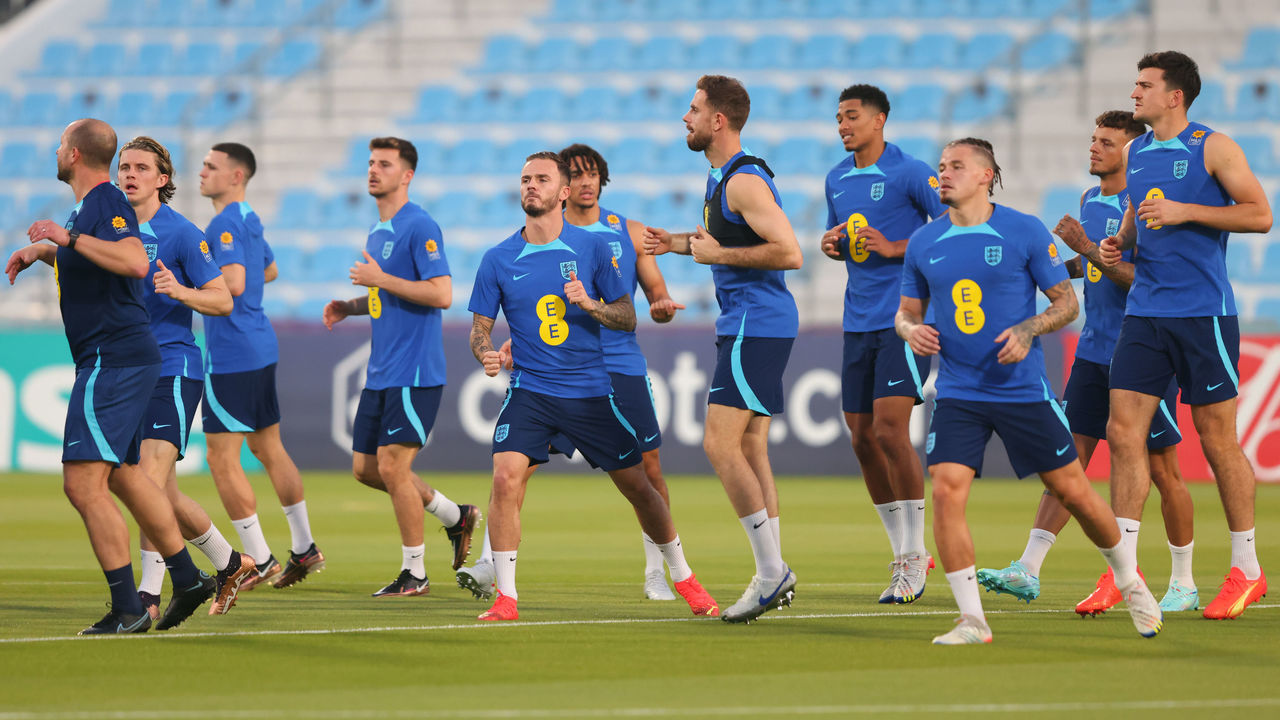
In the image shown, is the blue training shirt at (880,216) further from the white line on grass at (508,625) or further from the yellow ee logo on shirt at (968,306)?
the yellow ee logo on shirt at (968,306)

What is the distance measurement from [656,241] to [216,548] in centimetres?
262

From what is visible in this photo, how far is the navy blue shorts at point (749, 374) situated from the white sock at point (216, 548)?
2.48 metres

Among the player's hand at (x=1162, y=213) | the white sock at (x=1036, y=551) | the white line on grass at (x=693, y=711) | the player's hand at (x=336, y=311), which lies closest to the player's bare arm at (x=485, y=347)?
the player's hand at (x=336, y=311)

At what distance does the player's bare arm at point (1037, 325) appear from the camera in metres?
Result: 6.75

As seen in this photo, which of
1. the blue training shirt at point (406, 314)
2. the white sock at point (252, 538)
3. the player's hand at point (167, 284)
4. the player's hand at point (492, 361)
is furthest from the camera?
the white sock at point (252, 538)

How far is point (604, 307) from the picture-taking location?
25.8ft

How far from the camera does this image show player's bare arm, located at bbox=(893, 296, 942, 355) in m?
6.85

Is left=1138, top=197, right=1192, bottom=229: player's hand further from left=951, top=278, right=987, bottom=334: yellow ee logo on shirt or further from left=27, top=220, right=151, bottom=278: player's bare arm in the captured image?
left=27, top=220, right=151, bottom=278: player's bare arm

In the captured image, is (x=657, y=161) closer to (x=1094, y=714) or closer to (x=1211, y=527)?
(x=1211, y=527)

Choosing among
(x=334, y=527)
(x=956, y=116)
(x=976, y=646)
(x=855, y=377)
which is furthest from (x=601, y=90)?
(x=976, y=646)

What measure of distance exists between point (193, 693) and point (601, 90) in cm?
2104

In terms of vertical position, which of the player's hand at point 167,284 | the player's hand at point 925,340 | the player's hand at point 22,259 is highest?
the player's hand at point 22,259

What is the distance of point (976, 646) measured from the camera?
268 inches

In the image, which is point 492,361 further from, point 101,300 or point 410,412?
point 410,412
